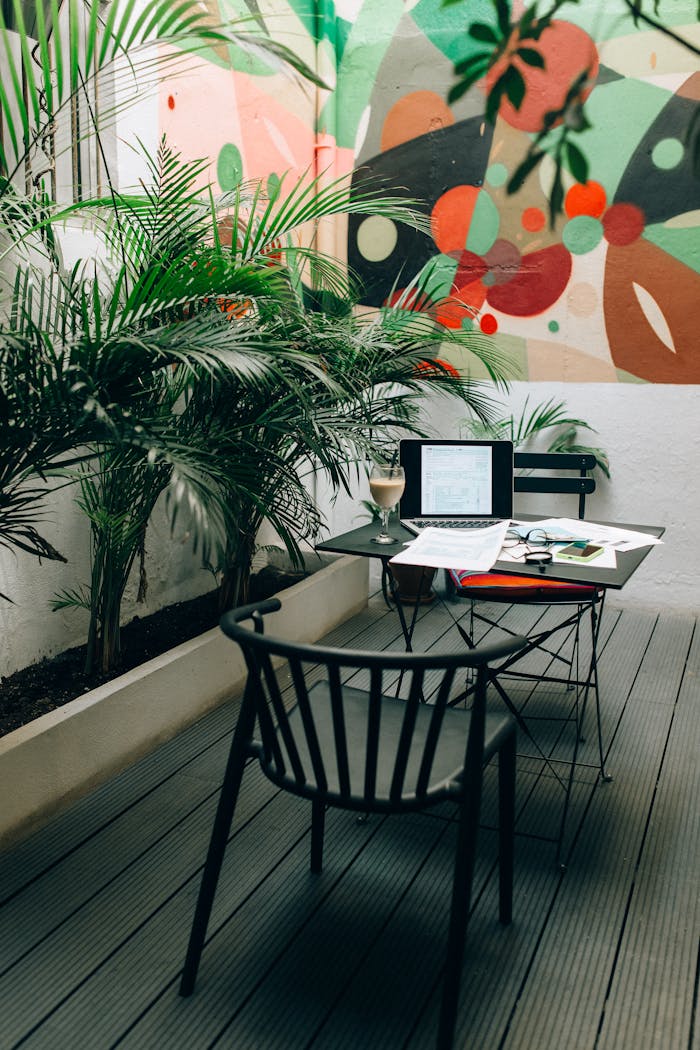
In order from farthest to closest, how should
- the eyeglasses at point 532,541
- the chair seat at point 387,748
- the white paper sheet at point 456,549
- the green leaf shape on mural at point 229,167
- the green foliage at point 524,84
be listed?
the green foliage at point 524,84, the green leaf shape on mural at point 229,167, the eyeglasses at point 532,541, the white paper sheet at point 456,549, the chair seat at point 387,748

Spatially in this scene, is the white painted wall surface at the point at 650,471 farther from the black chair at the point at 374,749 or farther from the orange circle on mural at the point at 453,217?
the black chair at the point at 374,749

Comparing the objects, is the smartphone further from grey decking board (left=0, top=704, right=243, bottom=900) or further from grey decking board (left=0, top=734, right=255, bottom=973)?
grey decking board (left=0, top=704, right=243, bottom=900)

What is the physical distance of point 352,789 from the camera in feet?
5.16

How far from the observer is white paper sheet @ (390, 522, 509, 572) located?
2189 mm

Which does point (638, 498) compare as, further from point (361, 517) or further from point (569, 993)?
point (569, 993)

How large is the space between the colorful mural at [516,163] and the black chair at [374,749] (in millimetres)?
2820

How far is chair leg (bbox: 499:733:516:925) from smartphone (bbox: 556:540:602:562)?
2.08ft

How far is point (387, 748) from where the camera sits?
67.8 inches

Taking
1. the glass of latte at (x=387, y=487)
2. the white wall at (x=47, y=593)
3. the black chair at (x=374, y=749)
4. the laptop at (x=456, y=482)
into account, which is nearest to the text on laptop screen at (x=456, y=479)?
the laptop at (x=456, y=482)

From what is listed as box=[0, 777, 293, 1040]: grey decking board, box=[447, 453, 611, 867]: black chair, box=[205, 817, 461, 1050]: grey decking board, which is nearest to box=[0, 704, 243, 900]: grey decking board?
box=[0, 777, 293, 1040]: grey decking board

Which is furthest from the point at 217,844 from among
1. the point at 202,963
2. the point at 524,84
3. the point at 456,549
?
the point at 524,84

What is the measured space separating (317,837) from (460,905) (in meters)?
0.65

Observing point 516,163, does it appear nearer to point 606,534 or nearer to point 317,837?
point 606,534

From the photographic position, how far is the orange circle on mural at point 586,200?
415cm
